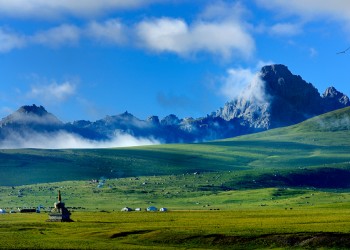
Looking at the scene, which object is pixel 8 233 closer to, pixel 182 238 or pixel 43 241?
pixel 43 241

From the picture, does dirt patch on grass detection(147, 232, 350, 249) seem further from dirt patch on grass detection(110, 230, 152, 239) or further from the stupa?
the stupa

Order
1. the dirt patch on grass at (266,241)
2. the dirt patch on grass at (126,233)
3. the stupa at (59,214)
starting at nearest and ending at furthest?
1. the dirt patch on grass at (266,241)
2. the dirt patch on grass at (126,233)
3. the stupa at (59,214)

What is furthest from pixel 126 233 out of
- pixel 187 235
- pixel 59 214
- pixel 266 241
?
pixel 59 214

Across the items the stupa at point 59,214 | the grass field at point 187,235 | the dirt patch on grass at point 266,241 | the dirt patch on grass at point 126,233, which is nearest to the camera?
the dirt patch on grass at point 266,241

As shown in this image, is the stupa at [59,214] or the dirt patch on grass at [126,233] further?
the stupa at [59,214]

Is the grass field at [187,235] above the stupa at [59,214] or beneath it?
beneath

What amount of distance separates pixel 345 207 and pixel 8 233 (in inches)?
2857

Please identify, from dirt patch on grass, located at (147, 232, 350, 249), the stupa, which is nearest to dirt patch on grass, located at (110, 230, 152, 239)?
dirt patch on grass, located at (147, 232, 350, 249)

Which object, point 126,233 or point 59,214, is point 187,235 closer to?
point 126,233

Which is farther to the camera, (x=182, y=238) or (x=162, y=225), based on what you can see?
(x=162, y=225)

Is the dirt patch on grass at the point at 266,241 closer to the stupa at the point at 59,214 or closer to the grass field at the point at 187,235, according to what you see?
the grass field at the point at 187,235

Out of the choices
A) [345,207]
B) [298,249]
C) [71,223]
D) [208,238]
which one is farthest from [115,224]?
[345,207]

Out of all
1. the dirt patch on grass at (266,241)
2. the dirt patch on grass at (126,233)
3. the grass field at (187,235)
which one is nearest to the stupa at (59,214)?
the grass field at (187,235)

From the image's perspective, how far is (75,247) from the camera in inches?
3302
